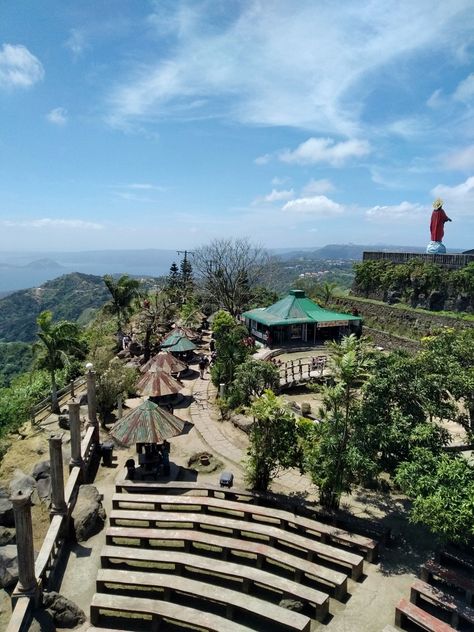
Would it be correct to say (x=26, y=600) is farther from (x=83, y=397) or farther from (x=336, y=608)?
(x=83, y=397)

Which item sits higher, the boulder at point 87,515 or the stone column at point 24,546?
the stone column at point 24,546

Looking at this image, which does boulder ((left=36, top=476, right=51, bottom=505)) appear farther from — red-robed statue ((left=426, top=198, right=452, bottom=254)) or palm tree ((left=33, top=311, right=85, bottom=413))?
red-robed statue ((left=426, top=198, right=452, bottom=254))

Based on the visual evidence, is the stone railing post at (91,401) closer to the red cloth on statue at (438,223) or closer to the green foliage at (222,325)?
the green foliage at (222,325)

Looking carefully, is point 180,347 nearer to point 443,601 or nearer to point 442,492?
point 442,492

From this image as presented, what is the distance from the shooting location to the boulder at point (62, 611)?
7973 millimetres

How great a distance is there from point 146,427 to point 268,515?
435 centimetres

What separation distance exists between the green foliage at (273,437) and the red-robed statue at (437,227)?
2854 cm

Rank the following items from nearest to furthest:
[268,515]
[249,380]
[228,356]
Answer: [268,515] → [249,380] → [228,356]

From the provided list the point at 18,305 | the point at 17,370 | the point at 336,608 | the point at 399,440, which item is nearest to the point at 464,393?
the point at 399,440

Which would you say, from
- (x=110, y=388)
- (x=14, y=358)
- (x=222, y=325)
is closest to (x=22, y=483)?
(x=110, y=388)

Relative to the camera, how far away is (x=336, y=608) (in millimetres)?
8039

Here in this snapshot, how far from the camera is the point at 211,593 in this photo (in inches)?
312

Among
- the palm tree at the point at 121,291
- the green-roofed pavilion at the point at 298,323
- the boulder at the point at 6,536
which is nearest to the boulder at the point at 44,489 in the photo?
the boulder at the point at 6,536

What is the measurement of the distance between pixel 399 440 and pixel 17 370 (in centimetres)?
6088
